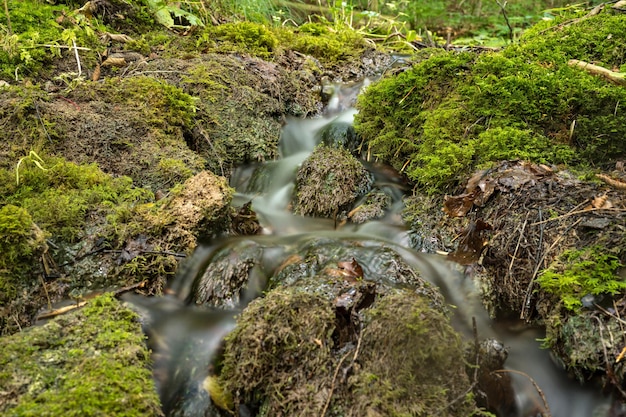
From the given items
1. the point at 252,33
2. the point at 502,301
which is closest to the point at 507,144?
the point at 502,301

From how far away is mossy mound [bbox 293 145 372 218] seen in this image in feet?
13.2

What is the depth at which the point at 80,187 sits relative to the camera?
329cm

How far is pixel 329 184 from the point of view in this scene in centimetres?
409

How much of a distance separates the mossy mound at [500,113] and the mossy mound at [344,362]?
5.92 ft

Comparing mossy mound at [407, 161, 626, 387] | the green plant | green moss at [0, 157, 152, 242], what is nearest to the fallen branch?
mossy mound at [407, 161, 626, 387]

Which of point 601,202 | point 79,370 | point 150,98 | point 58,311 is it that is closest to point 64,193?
point 58,311

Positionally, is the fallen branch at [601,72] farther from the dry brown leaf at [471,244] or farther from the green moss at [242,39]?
the green moss at [242,39]

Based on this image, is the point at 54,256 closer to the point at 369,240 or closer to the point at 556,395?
the point at 369,240

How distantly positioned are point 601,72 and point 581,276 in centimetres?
209

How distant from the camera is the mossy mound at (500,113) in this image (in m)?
3.34

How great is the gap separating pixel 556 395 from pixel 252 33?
5.92 metres

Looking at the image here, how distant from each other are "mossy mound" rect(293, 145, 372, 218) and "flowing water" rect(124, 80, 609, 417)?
12 centimetres

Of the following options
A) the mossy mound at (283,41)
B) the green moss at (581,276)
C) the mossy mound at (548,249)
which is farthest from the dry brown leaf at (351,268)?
the mossy mound at (283,41)

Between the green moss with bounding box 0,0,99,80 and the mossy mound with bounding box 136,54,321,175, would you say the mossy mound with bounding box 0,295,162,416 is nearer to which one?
the mossy mound with bounding box 136,54,321,175
